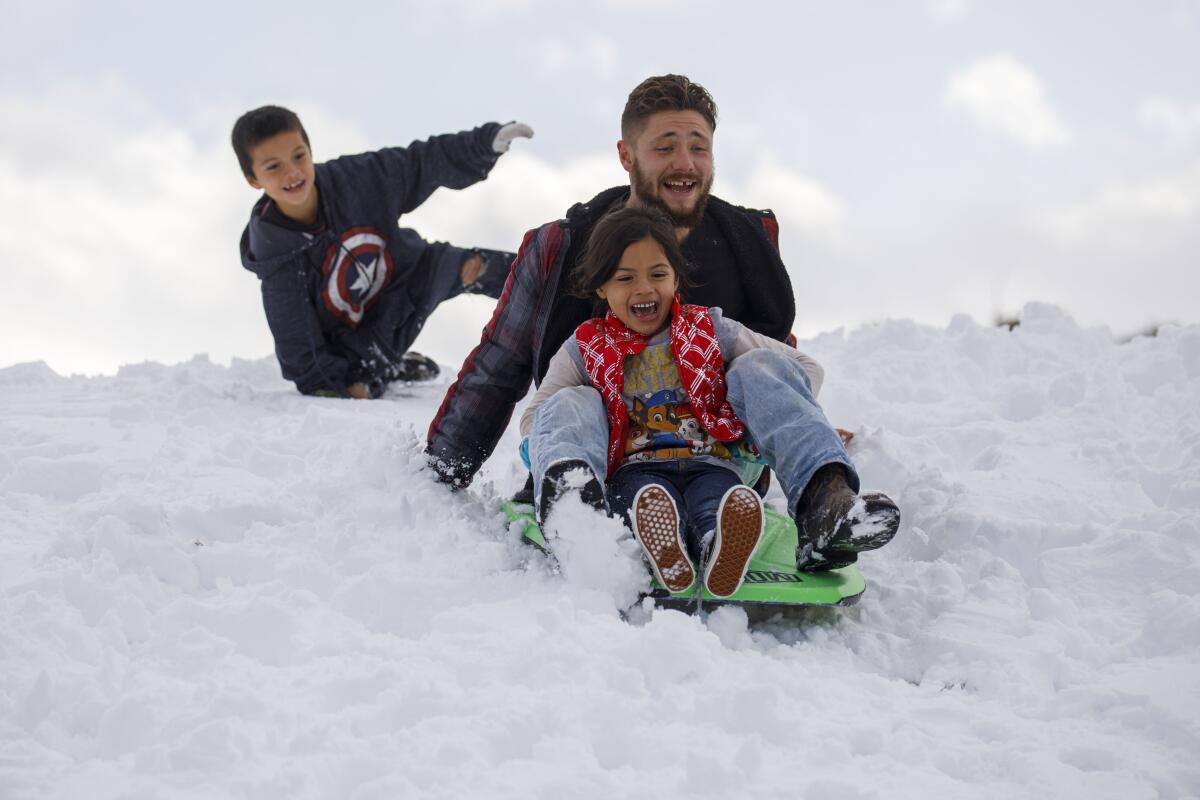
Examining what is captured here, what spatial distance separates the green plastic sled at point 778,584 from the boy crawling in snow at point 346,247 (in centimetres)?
282

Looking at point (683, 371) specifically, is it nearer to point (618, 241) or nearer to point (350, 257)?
point (618, 241)

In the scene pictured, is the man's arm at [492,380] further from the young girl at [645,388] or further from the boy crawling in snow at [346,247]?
the boy crawling in snow at [346,247]

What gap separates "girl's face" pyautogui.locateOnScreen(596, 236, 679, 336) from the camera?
113 inches

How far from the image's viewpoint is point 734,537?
2.36m

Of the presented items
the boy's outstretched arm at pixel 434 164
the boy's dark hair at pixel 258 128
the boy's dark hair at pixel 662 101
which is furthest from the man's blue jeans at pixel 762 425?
the boy's dark hair at pixel 258 128

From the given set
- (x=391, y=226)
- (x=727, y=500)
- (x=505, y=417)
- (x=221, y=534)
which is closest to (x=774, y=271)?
(x=505, y=417)

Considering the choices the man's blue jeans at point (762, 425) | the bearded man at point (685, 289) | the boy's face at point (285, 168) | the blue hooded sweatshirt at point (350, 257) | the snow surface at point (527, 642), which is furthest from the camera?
the blue hooded sweatshirt at point (350, 257)

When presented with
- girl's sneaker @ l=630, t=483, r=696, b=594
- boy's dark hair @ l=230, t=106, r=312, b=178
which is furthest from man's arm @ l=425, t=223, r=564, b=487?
boy's dark hair @ l=230, t=106, r=312, b=178

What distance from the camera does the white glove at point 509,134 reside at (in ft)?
16.5

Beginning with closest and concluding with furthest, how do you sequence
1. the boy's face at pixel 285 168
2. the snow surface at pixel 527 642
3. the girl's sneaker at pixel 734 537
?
the snow surface at pixel 527 642
the girl's sneaker at pixel 734 537
the boy's face at pixel 285 168

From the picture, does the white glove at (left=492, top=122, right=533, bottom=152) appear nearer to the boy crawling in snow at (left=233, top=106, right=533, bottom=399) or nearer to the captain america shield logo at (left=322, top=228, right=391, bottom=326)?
the boy crawling in snow at (left=233, top=106, right=533, bottom=399)

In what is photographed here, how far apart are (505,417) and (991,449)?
190 centimetres

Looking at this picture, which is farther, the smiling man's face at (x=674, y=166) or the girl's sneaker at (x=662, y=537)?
the smiling man's face at (x=674, y=166)

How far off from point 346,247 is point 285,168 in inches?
18.1
